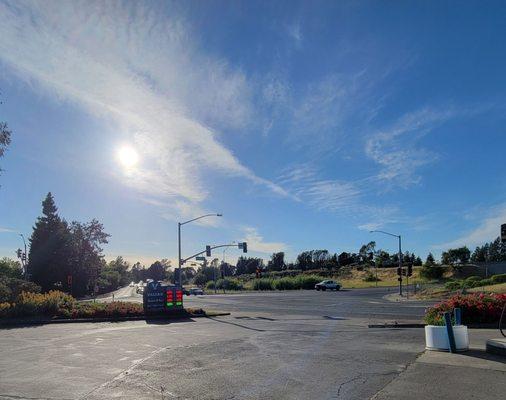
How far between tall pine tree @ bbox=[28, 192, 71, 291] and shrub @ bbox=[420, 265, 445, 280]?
72208mm

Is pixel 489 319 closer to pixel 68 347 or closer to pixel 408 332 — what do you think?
pixel 408 332

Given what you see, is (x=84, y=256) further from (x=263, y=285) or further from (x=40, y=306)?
(x=40, y=306)

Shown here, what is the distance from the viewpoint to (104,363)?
11148 mm

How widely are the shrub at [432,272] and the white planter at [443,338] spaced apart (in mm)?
98458

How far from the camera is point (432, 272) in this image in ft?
347

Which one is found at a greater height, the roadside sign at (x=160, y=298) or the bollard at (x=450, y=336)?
the roadside sign at (x=160, y=298)

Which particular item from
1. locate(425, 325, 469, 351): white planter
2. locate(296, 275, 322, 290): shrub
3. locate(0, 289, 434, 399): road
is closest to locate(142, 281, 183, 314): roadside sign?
locate(0, 289, 434, 399): road

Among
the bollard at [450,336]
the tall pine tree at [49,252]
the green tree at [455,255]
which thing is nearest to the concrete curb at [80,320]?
the bollard at [450,336]

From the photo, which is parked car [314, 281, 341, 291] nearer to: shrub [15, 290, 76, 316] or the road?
shrub [15, 290, 76, 316]

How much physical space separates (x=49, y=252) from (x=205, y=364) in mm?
78614

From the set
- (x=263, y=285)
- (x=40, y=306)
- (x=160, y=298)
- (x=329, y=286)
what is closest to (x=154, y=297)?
(x=160, y=298)

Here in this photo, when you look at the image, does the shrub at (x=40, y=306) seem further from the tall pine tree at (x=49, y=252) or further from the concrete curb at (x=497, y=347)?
the tall pine tree at (x=49, y=252)

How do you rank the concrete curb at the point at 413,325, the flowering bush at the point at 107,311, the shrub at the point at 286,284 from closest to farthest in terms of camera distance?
the concrete curb at the point at 413,325 → the flowering bush at the point at 107,311 → the shrub at the point at 286,284

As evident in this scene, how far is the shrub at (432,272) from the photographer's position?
10440 cm
